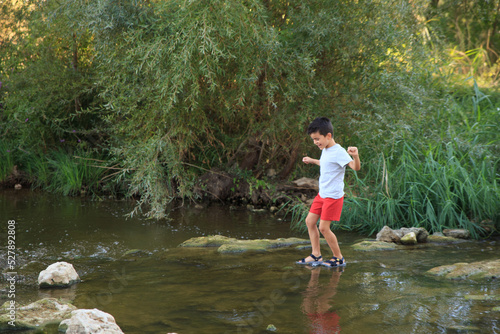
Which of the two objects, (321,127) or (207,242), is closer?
(321,127)

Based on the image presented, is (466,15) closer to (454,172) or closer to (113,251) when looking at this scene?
(454,172)

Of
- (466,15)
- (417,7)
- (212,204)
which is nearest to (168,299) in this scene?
(212,204)

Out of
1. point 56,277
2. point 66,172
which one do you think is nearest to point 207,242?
point 56,277

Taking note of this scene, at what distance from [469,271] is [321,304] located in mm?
1699

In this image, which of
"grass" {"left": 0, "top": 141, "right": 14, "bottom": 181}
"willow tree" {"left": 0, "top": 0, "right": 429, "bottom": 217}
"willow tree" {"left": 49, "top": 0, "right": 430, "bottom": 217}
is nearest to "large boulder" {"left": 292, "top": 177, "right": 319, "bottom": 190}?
"willow tree" {"left": 0, "top": 0, "right": 429, "bottom": 217}

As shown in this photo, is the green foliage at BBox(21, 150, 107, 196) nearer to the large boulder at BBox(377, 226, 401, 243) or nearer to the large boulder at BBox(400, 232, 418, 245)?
the large boulder at BBox(377, 226, 401, 243)

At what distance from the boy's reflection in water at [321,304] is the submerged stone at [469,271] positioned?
975 millimetres

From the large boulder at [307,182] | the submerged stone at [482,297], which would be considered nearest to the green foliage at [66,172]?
the large boulder at [307,182]

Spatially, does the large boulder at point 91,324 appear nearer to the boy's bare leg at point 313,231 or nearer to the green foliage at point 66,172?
the boy's bare leg at point 313,231

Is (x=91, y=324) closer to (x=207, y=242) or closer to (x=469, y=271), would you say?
(x=207, y=242)

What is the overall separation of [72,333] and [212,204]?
6.03 metres

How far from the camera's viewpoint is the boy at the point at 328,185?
4973mm

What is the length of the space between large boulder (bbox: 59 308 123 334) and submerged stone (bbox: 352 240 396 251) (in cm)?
344

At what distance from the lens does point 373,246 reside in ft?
19.5
